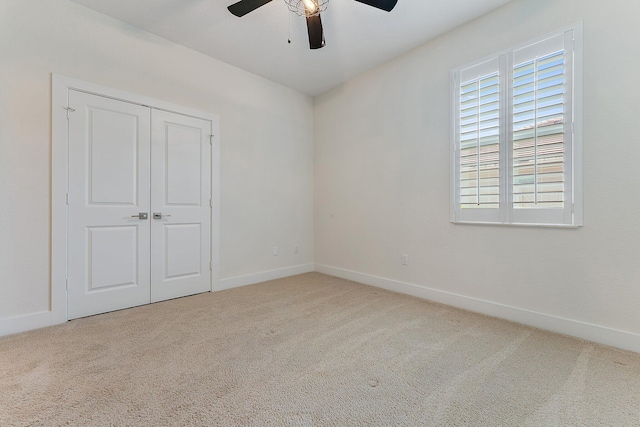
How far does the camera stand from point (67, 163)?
2.47 metres

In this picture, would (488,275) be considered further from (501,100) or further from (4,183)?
(4,183)

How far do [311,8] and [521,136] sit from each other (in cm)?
210

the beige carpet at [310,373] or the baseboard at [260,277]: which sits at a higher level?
the baseboard at [260,277]

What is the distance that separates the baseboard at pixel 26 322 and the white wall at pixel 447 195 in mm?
3174

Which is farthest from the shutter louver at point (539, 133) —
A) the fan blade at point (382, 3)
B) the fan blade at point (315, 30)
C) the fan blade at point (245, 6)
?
the fan blade at point (245, 6)

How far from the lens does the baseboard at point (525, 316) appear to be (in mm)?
1989

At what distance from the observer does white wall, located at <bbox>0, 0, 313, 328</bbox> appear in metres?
2.25

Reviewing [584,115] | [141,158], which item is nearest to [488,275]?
[584,115]

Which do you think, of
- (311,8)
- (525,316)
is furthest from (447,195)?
(311,8)

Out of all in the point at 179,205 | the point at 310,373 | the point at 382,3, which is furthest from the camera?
the point at 179,205

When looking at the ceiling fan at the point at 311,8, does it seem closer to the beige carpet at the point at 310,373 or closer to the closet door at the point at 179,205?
the closet door at the point at 179,205

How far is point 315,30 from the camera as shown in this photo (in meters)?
2.30

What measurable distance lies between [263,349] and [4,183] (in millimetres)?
2511

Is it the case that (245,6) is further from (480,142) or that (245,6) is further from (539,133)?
(539,133)
